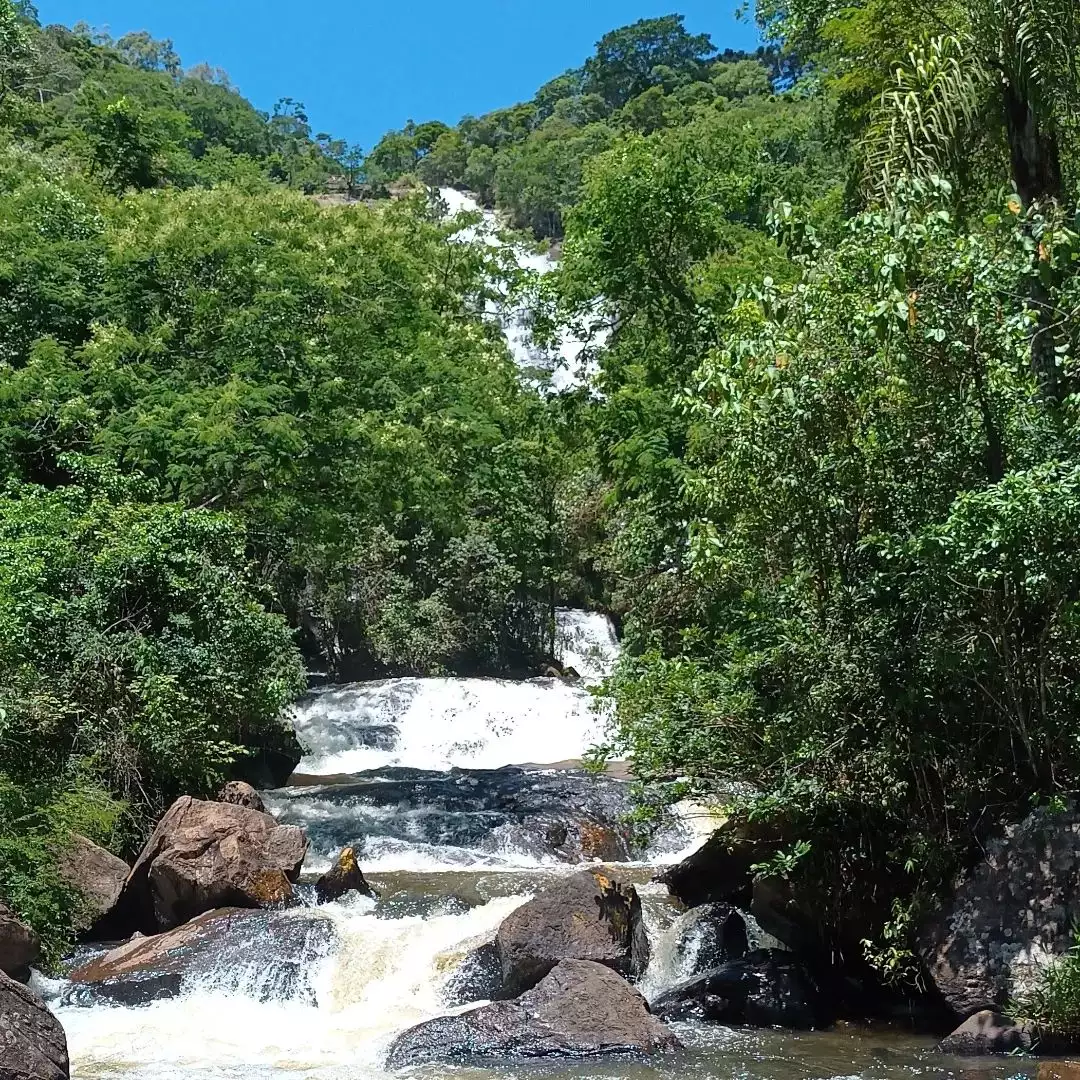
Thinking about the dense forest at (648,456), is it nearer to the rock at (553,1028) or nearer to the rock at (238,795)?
the rock at (238,795)

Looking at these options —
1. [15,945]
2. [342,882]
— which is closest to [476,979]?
[342,882]

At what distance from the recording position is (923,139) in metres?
8.22

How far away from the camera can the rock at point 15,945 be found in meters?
10.4

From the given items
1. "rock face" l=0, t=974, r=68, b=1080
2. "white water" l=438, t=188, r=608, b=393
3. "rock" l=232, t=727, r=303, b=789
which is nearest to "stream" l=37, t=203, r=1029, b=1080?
"rock" l=232, t=727, r=303, b=789

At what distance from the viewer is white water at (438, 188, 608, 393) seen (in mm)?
19891

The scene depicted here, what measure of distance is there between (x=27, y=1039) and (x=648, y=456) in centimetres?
1082

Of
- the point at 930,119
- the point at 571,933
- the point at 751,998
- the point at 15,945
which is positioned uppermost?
the point at 930,119

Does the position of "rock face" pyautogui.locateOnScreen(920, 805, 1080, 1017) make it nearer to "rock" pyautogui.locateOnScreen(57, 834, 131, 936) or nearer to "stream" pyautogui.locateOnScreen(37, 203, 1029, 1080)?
"stream" pyautogui.locateOnScreen(37, 203, 1029, 1080)

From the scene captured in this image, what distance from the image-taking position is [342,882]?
12.7m

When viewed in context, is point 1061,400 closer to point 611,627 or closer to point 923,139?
point 923,139

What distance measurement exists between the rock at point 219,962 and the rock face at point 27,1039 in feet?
7.43

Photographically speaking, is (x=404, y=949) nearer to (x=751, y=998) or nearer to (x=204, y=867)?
(x=204, y=867)

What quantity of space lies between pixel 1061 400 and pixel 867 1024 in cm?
499

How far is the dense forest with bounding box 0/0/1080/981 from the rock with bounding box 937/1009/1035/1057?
785mm
